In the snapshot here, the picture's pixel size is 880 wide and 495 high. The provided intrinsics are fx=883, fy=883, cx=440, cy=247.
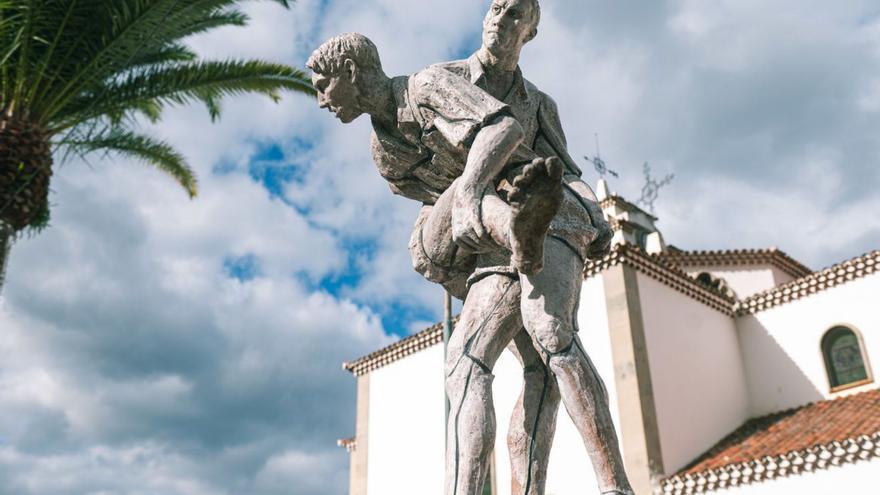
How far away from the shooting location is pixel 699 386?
19.4m

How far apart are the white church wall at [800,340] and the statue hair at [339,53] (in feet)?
58.8

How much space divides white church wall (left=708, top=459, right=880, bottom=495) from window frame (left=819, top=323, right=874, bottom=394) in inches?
185

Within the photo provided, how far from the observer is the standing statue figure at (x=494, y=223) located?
2873mm

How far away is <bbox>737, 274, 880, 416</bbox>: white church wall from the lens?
63.0 feet

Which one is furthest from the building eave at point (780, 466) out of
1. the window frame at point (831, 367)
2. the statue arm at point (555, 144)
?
the statue arm at point (555, 144)

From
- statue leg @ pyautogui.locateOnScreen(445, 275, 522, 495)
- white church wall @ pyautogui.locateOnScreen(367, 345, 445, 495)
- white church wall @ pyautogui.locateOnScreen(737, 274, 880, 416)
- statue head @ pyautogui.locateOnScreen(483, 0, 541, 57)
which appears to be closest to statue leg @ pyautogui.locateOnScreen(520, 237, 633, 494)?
statue leg @ pyautogui.locateOnScreen(445, 275, 522, 495)

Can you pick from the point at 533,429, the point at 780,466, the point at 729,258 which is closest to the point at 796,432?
the point at 780,466

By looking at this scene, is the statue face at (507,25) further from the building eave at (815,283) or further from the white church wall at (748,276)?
the white church wall at (748,276)

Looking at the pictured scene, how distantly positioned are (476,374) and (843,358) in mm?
19013

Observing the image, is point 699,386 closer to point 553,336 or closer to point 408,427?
point 408,427

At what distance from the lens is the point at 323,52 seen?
3445 millimetres

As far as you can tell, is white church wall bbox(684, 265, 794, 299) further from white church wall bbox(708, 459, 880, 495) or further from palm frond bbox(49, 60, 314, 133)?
palm frond bbox(49, 60, 314, 133)

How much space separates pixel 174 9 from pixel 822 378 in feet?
53.1

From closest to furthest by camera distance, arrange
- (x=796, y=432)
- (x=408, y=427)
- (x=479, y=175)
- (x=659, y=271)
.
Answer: (x=479, y=175), (x=796, y=432), (x=659, y=271), (x=408, y=427)
